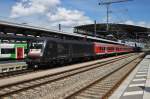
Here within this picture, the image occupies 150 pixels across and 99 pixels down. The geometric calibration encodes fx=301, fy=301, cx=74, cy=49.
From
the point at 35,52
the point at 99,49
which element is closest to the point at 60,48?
the point at 35,52

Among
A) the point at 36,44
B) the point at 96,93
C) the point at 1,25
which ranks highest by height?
the point at 1,25

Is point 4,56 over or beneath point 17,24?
beneath

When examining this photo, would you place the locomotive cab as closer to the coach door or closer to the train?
the train

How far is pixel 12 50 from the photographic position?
118 feet

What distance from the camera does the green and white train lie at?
34.5 meters

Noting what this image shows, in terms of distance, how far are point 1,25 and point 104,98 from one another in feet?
67.1

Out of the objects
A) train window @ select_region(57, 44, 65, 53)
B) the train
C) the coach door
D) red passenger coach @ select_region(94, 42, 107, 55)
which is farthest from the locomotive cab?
red passenger coach @ select_region(94, 42, 107, 55)

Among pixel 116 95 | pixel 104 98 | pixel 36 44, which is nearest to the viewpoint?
pixel 104 98

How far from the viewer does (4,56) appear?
Result: 34875 mm

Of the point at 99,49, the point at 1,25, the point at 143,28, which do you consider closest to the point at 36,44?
Result: the point at 1,25

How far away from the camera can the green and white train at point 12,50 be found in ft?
113

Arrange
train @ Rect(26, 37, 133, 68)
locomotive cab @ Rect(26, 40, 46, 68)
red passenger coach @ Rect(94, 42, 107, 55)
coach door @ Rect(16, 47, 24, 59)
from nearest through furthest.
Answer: locomotive cab @ Rect(26, 40, 46, 68) < train @ Rect(26, 37, 133, 68) < coach door @ Rect(16, 47, 24, 59) < red passenger coach @ Rect(94, 42, 107, 55)

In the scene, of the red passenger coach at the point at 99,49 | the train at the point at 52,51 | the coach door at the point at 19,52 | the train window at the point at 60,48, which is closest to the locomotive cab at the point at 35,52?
the train at the point at 52,51

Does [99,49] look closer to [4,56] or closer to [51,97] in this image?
[4,56]
